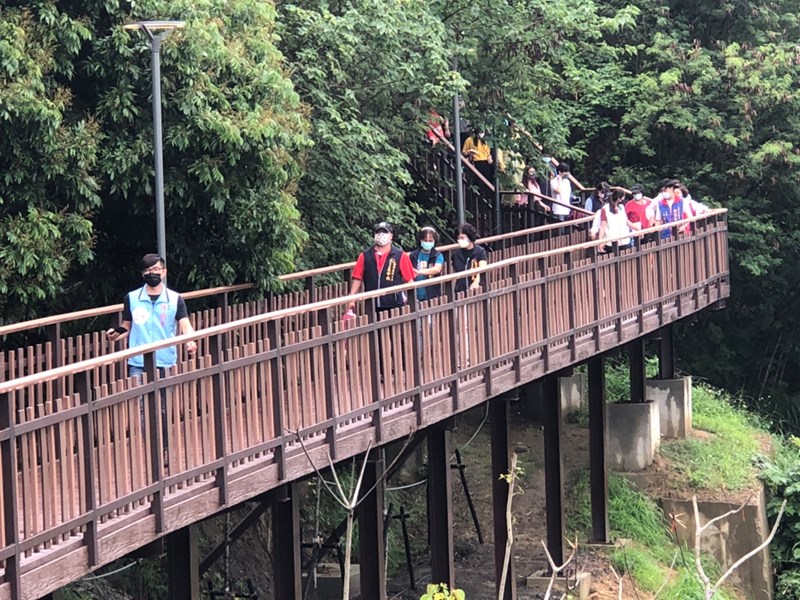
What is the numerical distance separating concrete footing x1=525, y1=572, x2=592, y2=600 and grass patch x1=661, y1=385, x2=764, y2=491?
3781mm

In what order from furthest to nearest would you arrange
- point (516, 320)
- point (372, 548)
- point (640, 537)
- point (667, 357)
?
point (667, 357) → point (640, 537) → point (516, 320) → point (372, 548)

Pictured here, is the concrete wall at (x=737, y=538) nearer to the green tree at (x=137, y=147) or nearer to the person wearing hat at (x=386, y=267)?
the green tree at (x=137, y=147)

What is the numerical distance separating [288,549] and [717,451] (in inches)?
455

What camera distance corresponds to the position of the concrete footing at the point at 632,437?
62.7 feet

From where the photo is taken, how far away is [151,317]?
8695 mm

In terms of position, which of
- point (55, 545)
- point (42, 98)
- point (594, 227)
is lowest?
point (55, 545)

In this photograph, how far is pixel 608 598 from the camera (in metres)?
14.9

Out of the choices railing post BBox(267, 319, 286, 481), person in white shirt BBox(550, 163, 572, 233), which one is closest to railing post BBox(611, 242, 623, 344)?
person in white shirt BBox(550, 163, 572, 233)

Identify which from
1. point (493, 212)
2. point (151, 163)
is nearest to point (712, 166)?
point (493, 212)

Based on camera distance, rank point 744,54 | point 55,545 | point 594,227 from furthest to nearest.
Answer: point 744,54, point 594,227, point 55,545

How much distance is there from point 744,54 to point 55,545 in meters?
20.4

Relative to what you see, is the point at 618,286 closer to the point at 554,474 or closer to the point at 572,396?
the point at 554,474

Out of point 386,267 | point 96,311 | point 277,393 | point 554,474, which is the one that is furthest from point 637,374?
point 277,393

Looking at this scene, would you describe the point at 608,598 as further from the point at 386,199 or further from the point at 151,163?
the point at 151,163
